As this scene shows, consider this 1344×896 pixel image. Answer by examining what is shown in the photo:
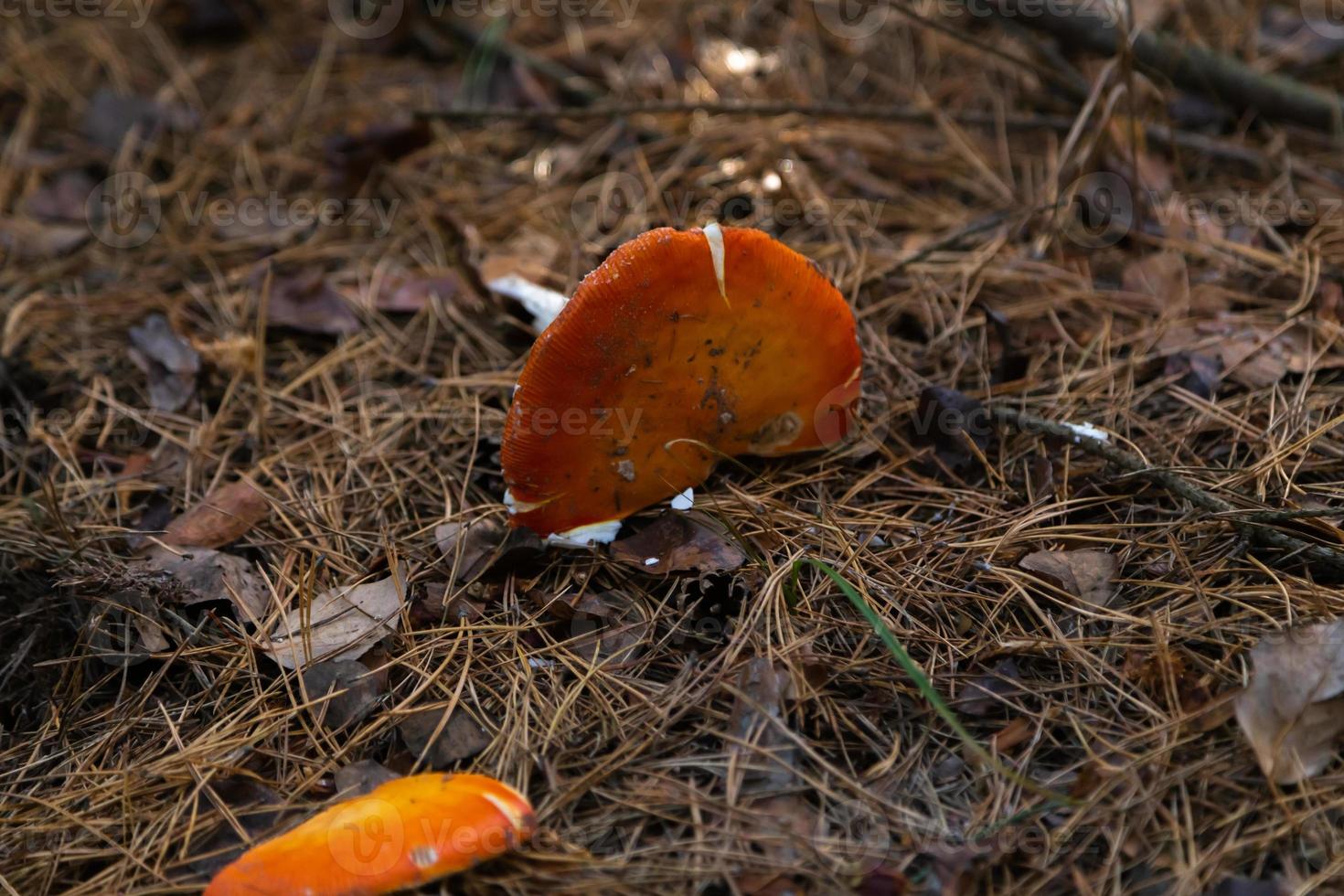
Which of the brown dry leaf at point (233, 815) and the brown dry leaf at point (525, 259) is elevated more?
the brown dry leaf at point (525, 259)

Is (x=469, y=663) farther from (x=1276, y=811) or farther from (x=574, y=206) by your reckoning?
(x=574, y=206)

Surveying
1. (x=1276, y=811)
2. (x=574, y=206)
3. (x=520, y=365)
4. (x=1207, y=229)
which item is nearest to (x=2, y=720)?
(x=520, y=365)
